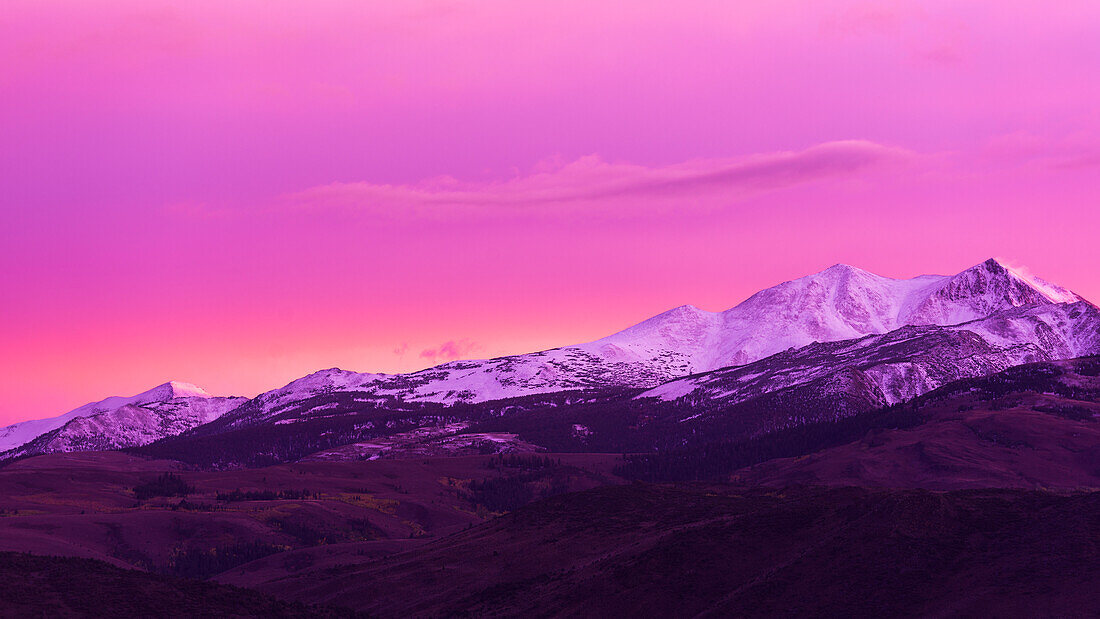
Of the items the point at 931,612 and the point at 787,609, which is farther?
the point at 787,609

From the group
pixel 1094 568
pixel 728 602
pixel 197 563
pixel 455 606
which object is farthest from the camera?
pixel 197 563

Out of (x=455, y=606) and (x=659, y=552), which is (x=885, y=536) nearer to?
(x=659, y=552)

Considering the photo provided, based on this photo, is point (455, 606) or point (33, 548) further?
point (33, 548)

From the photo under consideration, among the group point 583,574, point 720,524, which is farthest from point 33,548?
point 720,524

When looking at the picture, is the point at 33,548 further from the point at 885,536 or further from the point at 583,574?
the point at 885,536

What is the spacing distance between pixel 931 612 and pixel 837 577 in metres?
9.96

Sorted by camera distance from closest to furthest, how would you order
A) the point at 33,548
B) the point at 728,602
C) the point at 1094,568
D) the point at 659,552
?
1. the point at 1094,568
2. the point at 728,602
3. the point at 659,552
4. the point at 33,548

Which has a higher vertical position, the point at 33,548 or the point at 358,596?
the point at 33,548

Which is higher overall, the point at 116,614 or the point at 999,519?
the point at 116,614

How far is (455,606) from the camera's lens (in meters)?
107

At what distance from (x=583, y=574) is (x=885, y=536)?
103ft

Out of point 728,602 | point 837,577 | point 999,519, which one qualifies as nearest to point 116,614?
point 728,602

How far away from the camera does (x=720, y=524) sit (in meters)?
104

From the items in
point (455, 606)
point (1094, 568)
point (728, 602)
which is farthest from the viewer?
point (455, 606)
